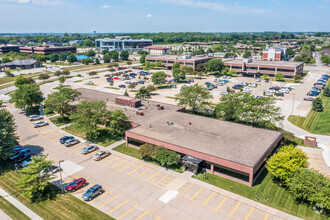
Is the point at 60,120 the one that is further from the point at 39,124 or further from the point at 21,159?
the point at 21,159

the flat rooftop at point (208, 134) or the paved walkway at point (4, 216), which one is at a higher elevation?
the flat rooftop at point (208, 134)

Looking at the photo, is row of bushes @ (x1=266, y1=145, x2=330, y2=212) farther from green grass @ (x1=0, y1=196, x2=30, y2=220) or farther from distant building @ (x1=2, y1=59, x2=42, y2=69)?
distant building @ (x1=2, y1=59, x2=42, y2=69)

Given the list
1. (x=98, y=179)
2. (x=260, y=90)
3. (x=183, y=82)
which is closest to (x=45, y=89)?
(x=183, y=82)

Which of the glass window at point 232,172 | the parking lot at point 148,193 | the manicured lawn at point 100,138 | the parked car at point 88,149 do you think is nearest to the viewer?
the parking lot at point 148,193

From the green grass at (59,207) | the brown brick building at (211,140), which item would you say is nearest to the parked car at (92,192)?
the green grass at (59,207)

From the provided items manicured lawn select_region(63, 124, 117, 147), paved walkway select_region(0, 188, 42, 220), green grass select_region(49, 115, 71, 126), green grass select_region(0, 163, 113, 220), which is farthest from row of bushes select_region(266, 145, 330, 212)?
green grass select_region(49, 115, 71, 126)

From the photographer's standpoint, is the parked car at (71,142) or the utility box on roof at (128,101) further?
the utility box on roof at (128,101)

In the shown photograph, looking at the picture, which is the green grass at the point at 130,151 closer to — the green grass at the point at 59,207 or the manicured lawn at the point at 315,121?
the green grass at the point at 59,207

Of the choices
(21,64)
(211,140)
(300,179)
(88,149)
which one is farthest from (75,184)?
(21,64)
